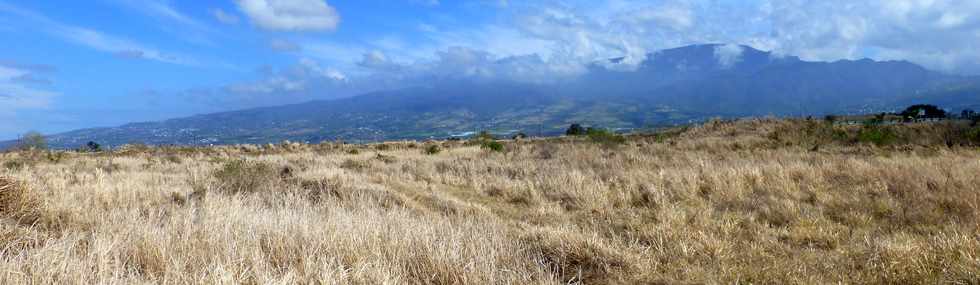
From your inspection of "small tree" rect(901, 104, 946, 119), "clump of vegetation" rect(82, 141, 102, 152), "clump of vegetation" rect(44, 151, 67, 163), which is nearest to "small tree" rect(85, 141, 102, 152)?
"clump of vegetation" rect(82, 141, 102, 152)

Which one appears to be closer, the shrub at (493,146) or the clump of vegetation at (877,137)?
the clump of vegetation at (877,137)

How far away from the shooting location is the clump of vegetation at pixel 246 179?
10273mm

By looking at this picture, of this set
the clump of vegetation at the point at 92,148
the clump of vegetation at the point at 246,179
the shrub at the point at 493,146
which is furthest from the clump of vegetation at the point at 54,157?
the shrub at the point at 493,146

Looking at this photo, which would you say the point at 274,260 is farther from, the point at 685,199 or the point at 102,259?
the point at 685,199

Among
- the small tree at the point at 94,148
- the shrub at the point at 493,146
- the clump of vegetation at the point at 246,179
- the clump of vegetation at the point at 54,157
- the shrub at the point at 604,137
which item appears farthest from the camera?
the small tree at the point at 94,148

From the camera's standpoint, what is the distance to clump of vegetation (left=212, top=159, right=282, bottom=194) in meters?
10.3

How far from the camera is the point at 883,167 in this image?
400 inches

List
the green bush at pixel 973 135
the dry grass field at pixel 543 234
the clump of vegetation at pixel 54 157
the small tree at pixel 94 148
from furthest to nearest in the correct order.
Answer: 1. the small tree at pixel 94 148
2. the clump of vegetation at pixel 54 157
3. the green bush at pixel 973 135
4. the dry grass field at pixel 543 234

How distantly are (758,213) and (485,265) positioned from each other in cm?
474

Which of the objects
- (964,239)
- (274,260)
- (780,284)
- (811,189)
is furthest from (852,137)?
(274,260)

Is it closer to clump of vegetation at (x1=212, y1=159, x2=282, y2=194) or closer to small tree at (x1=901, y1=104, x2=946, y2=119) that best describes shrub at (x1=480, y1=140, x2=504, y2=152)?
clump of vegetation at (x1=212, y1=159, x2=282, y2=194)

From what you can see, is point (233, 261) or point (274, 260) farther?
point (274, 260)

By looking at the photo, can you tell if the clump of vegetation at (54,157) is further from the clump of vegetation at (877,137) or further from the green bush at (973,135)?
the green bush at (973,135)

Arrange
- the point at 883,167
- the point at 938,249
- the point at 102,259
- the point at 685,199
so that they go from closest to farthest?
the point at 102,259, the point at 938,249, the point at 685,199, the point at 883,167
